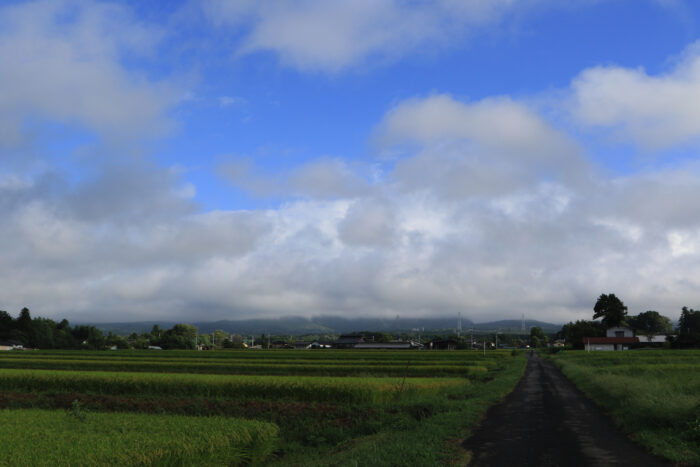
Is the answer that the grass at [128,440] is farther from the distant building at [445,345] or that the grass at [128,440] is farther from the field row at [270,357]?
the distant building at [445,345]

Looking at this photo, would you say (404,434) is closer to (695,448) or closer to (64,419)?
(695,448)

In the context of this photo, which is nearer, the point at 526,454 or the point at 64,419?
the point at 526,454

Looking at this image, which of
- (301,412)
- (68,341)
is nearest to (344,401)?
(301,412)

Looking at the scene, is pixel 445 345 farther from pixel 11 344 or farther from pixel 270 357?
pixel 11 344

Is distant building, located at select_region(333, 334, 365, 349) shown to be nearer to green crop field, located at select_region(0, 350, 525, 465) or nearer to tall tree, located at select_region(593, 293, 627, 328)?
tall tree, located at select_region(593, 293, 627, 328)

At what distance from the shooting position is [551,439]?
635 inches

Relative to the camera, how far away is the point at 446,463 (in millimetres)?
12734

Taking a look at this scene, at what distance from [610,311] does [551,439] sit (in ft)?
541

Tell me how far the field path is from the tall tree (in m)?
152

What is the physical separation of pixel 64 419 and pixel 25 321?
14783 cm

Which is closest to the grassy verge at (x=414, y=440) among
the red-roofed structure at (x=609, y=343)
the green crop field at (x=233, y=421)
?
the green crop field at (x=233, y=421)

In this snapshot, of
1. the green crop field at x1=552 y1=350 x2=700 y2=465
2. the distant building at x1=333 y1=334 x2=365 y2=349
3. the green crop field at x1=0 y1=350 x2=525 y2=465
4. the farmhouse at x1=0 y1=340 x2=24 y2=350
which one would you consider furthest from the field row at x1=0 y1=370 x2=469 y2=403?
the distant building at x1=333 y1=334 x2=365 y2=349

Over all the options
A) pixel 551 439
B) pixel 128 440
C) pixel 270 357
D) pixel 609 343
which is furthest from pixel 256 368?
pixel 609 343

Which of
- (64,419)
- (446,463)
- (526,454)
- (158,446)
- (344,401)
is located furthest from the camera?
(344,401)
